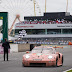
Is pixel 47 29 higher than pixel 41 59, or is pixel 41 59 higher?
pixel 41 59

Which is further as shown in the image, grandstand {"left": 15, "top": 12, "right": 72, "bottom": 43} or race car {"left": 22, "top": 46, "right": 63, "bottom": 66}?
grandstand {"left": 15, "top": 12, "right": 72, "bottom": 43}

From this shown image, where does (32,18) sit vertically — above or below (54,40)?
above

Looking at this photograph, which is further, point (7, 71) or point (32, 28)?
point (32, 28)

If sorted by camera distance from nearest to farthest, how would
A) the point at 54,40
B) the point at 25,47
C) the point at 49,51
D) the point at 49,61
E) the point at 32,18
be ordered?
the point at 49,61 → the point at 49,51 → the point at 25,47 → the point at 54,40 → the point at 32,18

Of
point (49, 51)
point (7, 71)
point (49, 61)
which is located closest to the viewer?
point (7, 71)

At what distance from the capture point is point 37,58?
1470 centimetres

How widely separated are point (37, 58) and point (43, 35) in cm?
8760

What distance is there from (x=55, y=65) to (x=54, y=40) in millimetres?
84381

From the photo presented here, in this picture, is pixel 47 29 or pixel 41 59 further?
pixel 47 29

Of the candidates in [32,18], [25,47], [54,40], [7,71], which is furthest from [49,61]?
[32,18]

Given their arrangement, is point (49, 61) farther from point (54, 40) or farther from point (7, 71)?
point (54, 40)

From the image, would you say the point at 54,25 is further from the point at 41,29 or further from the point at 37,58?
the point at 37,58

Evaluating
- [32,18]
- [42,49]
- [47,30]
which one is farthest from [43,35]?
[42,49]

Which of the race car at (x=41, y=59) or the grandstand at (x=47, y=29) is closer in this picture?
the race car at (x=41, y=59)
